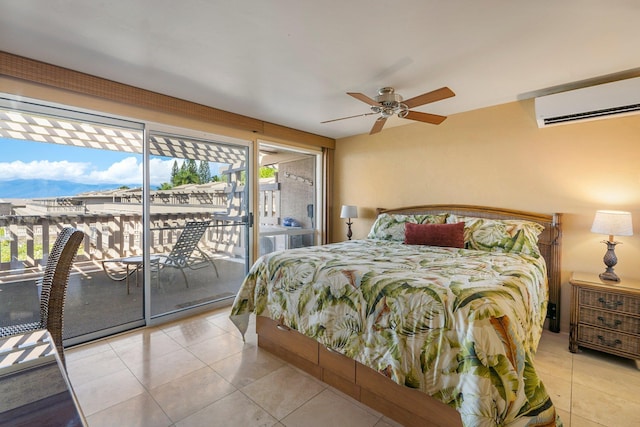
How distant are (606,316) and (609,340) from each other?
19 cm

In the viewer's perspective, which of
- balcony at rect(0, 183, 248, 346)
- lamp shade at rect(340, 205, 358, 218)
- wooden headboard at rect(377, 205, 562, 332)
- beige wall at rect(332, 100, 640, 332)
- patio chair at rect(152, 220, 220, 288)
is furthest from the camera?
lamp shade at rect(340, 205, 358, 218)

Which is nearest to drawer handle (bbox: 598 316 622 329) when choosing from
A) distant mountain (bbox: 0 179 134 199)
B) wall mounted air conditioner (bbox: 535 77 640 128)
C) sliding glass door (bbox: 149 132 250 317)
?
wall mounted air conditioner (bbox: 535 77 640 128)

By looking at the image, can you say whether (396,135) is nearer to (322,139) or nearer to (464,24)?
(322,139)

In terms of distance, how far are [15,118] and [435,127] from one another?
13.9 feet

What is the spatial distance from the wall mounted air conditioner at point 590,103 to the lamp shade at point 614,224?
0.89 m

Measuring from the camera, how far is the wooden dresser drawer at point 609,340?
223cm

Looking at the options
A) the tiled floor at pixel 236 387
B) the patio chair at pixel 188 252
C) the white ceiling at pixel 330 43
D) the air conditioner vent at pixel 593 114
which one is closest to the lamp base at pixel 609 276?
the tiled floor at pixel 236 387

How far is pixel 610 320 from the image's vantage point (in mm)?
2320

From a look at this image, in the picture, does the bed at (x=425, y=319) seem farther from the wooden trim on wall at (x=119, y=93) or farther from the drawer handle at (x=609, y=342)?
the wooden trim on wall at (x=119, y=93)

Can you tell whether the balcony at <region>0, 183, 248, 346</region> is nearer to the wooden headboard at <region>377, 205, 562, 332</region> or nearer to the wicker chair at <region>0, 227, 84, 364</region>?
the wicker chair at <region>0, 227, 84, 364</region>

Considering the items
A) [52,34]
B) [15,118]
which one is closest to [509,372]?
[52,34]

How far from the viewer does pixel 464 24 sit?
1849 millimetres

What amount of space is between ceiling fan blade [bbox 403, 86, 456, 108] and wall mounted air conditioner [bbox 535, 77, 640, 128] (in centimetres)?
121

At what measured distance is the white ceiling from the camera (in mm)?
1721
